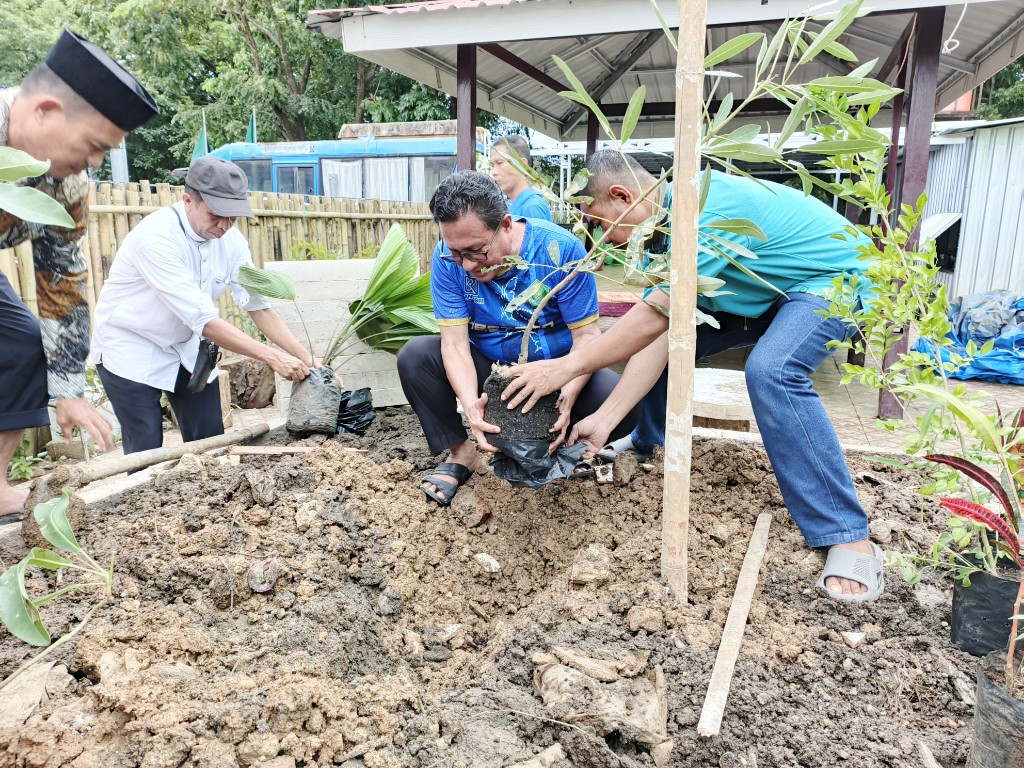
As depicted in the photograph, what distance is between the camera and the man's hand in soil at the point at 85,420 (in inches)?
96.3

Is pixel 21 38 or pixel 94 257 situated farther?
pixel 21 38

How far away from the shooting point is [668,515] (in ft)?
6.32

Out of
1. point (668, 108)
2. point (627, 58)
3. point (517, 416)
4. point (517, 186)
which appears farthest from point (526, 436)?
point (668, 108)

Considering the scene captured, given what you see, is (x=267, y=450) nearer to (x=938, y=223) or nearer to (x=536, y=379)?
(x=536, y=379)

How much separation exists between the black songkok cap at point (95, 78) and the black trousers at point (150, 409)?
149cm

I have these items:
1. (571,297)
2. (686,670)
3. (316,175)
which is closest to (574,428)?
(571,297)

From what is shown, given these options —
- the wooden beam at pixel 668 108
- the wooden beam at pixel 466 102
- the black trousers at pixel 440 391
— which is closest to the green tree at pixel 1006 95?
the wooden beam at pixel 668 108

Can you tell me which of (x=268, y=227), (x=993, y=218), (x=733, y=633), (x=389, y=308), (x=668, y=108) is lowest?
(x=733, y=633)

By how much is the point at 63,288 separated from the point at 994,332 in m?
7.74

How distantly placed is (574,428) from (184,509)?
4.57 feet

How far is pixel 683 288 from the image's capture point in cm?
178

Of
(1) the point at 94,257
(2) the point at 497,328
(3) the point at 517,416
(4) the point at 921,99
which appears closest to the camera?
(3) the point at 517,416

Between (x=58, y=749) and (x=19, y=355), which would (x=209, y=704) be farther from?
(x=19, y=355)

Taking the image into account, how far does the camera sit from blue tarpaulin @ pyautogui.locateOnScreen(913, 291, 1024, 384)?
646 cm
